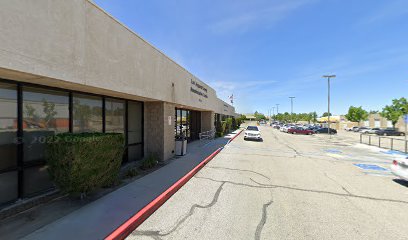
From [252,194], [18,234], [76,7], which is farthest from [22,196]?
[252,194]

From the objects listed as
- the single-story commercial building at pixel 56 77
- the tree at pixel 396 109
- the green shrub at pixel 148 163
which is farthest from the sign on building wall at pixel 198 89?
the tree at pixel 396 109

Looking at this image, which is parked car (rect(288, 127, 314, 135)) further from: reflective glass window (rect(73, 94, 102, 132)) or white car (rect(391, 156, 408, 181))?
reflective glass window (rect(73, 94, 102, 132))

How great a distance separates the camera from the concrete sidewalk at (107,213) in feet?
11.9

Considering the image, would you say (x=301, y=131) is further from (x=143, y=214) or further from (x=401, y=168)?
(x=143, y=214)

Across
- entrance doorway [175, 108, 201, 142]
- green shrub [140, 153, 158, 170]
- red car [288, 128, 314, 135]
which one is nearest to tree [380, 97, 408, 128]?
red car [288, 128, 314, 135]

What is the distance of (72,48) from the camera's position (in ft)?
14.8

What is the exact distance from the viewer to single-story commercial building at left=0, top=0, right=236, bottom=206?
369 centimetres

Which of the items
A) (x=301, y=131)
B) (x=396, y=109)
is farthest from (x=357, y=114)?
(x=301, y=131)

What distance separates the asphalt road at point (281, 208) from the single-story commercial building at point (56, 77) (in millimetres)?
3526

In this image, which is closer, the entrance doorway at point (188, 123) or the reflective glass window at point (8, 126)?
the reflective glass window at point (8, 126)

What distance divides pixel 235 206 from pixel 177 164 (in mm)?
4406

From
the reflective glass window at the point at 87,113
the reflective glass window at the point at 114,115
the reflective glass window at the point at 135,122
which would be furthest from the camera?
the reflective glass window at the point at 135,122

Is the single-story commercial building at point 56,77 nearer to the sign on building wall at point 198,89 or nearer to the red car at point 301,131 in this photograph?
the sign on building wall at point 198,89

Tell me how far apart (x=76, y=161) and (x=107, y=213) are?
1.36 meters
